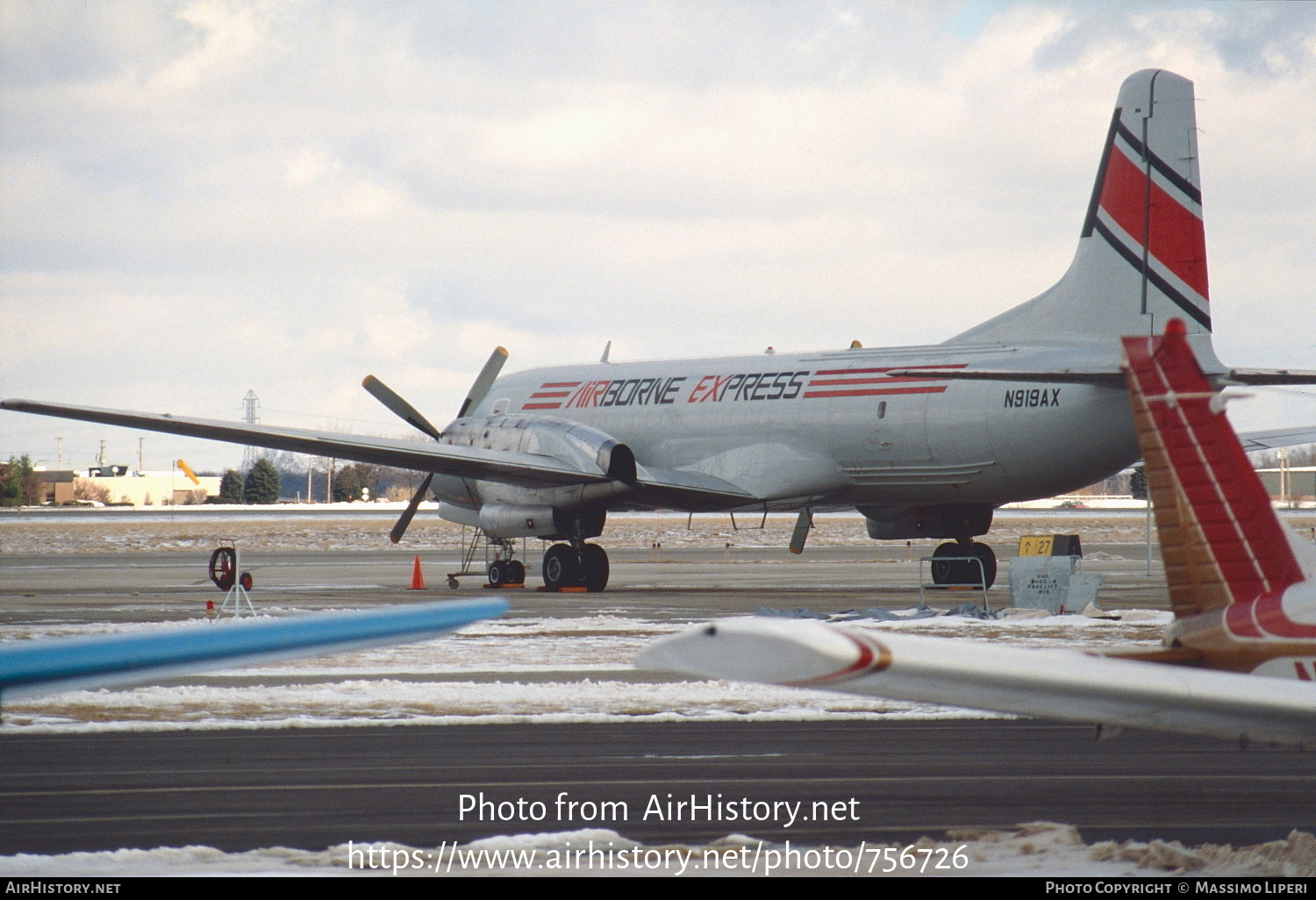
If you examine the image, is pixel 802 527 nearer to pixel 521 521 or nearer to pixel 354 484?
pixel 521 521

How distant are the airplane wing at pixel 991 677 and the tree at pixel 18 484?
424 feet

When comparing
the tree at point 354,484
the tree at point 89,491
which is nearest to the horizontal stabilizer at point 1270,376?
the tree at point 354,484

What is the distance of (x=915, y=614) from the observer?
66.1 feet

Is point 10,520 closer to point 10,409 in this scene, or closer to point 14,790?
point 10,409

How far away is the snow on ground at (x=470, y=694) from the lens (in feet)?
38.4

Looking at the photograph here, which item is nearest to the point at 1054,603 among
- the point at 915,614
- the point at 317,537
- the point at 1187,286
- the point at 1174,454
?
the point at 915,614

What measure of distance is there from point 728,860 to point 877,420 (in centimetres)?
1826

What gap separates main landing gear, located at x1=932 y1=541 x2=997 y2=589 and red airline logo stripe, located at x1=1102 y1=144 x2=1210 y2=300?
7140 millimetres

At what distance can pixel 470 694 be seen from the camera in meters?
13.0

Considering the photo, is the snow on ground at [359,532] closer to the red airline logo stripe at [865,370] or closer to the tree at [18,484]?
the red airline logo stripe at [865,370]

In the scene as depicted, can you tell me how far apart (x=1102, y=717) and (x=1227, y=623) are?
1.94m

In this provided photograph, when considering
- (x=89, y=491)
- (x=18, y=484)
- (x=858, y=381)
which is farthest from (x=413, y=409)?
(x=89, y=491)

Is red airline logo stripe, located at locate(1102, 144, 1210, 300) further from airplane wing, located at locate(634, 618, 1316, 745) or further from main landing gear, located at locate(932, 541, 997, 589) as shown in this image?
airplane wing, located at locate(634, 618, 1316, 745)

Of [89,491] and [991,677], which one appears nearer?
[991,677]
